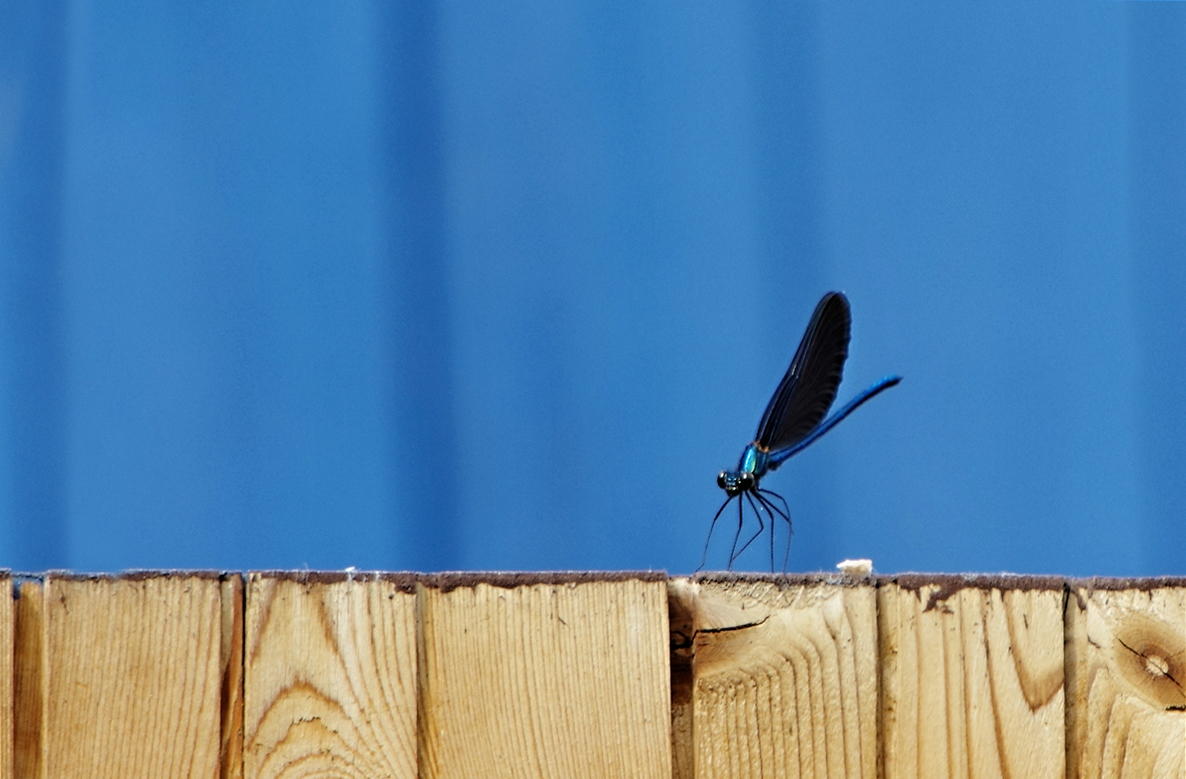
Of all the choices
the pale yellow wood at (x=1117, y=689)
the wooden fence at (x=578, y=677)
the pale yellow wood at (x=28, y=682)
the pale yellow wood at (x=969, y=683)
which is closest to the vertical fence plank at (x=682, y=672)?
the wooden fence at (x=578, y=677)

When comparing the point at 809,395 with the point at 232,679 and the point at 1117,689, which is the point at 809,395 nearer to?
the point at 1117,689

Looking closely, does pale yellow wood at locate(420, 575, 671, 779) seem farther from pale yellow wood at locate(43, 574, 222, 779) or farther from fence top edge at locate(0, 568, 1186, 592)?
pale yellow wood at locate(43, 574, 222, 779)

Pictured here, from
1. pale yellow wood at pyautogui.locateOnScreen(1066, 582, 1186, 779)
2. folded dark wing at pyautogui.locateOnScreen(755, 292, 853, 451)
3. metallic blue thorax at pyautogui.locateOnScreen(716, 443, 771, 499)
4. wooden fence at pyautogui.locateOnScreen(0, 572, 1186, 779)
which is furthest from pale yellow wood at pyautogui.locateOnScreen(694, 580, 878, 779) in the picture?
folded dark wing at pyautogui.locateOnScreen(755, 292, 853, 451)

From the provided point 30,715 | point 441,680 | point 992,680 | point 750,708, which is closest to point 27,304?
point 30,715

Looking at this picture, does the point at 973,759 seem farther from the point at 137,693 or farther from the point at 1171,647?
the point at 137,693

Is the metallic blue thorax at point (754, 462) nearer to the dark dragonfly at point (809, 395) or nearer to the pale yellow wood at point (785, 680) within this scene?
the dark dragonfly at point (809, 395)

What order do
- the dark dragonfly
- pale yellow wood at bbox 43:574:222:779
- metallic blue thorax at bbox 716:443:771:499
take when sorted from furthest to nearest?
the dark dragonfly
metallic blue thorax at bbox 716:443:771:499
pale yellow wood at bbox 43:574:222:779
